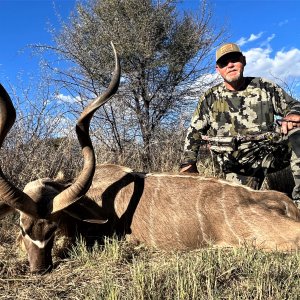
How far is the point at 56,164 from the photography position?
554 cm

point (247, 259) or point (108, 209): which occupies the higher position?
point (108, 209)

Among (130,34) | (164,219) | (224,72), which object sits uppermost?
(130,34)

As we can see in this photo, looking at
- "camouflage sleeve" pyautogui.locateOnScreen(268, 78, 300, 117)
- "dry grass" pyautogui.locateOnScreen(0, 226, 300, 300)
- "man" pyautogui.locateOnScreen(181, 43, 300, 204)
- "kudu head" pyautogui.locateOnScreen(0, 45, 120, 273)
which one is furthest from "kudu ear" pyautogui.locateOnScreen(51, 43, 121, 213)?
"camouflage sleeve" pyautogui.locateOnScreen(268, 78, 300, 117)

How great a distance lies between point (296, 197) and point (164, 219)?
124 centimetres

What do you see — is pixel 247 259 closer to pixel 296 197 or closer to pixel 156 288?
pixel 156 288

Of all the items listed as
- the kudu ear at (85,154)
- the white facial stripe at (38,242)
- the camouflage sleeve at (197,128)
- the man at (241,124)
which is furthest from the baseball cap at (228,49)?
the white facial stripe at (38,242)

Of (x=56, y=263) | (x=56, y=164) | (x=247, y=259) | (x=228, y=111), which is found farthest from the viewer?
(x=56, y=164)

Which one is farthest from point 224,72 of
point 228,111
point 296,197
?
point 296,197

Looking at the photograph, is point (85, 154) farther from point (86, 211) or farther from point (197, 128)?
point (197, 128)

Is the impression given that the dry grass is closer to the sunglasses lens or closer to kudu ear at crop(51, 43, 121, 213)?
kudu ear at crop(51, 43, 121, 213)

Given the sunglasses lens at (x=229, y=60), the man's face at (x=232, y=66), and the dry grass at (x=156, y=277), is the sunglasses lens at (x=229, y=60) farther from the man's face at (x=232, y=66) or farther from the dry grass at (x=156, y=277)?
the dry grass at (x=156, y=277)

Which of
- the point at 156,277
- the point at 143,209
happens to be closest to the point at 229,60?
the point at 143,209

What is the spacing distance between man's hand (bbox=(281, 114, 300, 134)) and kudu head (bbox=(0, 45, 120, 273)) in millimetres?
1821

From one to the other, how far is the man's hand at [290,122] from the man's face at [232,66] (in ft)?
2.44
